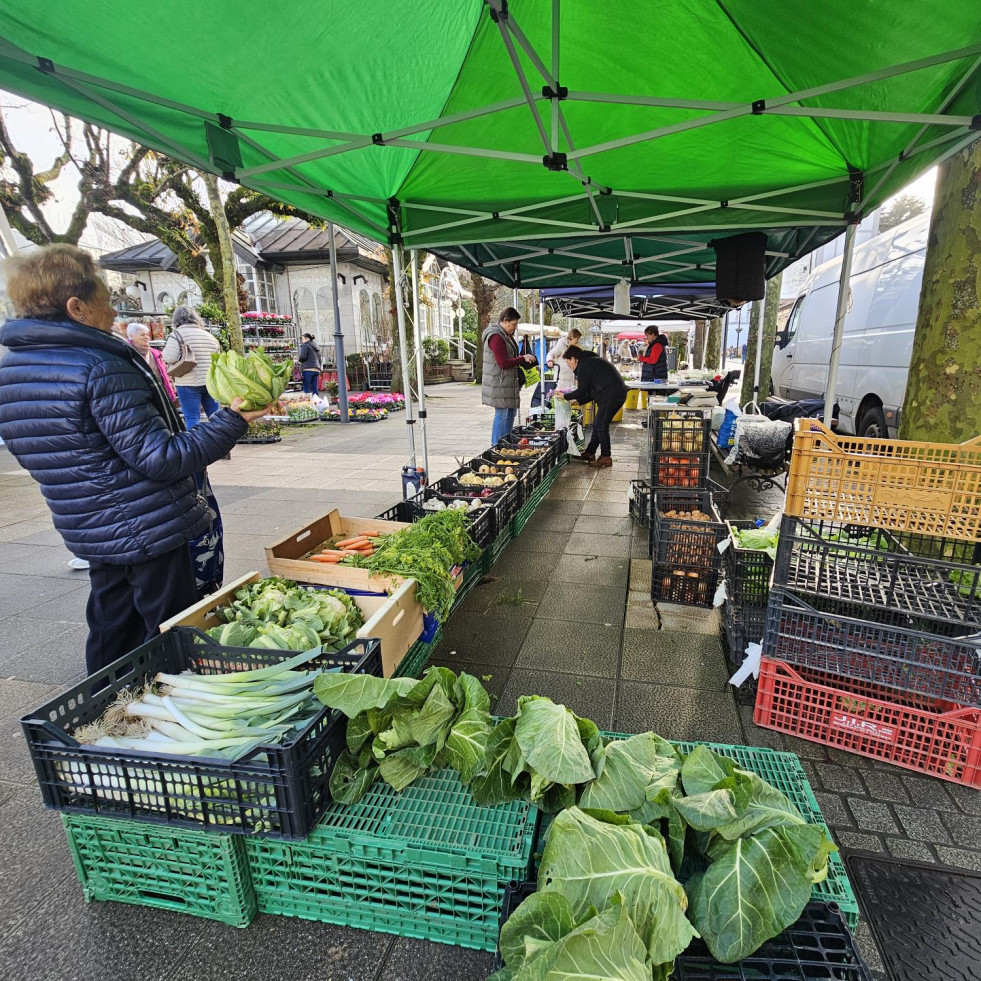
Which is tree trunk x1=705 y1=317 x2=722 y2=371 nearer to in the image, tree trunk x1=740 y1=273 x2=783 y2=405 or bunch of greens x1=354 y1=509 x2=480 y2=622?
tree trunk x1=740 y1=273 x2=783 y2=405

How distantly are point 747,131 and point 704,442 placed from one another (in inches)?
92.0

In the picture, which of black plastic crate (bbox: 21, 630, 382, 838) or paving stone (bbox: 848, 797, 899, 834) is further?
paving stone (bbox: 848, 797, 899, 834)

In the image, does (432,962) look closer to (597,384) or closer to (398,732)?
(398,732)

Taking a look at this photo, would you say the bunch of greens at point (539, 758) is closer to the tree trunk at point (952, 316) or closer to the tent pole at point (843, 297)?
the tree trunk at point (952, 316)

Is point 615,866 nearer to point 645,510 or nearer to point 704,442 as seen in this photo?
point 704,442

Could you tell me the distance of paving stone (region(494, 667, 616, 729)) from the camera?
3064mm

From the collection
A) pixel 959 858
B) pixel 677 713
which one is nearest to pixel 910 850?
pixel 959 858

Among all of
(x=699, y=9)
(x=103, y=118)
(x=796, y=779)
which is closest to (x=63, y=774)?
(x=796, y=779)

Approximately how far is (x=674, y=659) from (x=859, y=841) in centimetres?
141

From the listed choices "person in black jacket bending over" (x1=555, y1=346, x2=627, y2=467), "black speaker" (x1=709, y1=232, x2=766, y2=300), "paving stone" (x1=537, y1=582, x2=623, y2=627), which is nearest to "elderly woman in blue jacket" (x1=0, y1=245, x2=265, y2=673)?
"paving stone" (x1=537, y1=582, x2=623, y2=627)

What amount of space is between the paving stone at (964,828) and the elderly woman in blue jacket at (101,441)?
132 inches

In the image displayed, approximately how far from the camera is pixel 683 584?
14.1 ft

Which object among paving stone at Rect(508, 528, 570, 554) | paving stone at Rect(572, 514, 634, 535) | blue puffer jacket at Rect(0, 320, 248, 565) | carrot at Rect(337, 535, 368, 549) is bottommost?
paving stone at Rect(572, 514, 634, 535)

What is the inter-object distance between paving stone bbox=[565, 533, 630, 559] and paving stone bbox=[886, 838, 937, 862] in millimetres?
3219
